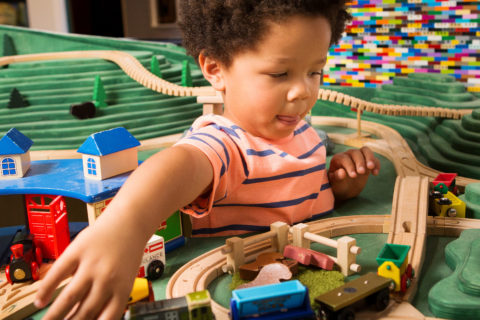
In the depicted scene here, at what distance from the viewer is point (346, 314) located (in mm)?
704

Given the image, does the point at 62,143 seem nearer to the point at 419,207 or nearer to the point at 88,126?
the point at 88,126

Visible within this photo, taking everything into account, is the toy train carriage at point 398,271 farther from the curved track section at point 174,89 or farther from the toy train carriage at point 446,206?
the curved track section at point 174,89

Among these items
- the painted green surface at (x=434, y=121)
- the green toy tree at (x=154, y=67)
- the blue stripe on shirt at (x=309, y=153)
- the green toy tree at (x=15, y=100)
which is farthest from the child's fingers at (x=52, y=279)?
the green toy tree at (x=154, y=67)

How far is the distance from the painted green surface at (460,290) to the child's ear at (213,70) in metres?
0.53

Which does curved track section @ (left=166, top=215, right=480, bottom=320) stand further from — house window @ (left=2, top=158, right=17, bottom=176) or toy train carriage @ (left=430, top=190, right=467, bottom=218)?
house window @ (left=2, top=158, right=17, bottom=176)

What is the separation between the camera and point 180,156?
834 mm

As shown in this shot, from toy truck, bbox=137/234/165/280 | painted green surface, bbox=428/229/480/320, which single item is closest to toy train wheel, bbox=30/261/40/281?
toy truck, bbox=137/234/165/280

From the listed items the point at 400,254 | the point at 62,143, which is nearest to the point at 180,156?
the point at 400,254

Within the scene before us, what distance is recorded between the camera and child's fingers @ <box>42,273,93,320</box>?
578 mm

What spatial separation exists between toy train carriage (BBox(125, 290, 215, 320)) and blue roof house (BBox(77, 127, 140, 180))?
0.45 m

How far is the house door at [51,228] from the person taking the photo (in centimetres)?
98

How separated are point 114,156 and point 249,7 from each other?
1.30ft

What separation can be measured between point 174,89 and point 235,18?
1613 millimetres

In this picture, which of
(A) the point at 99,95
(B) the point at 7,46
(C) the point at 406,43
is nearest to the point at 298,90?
(C) the point at 406,43
